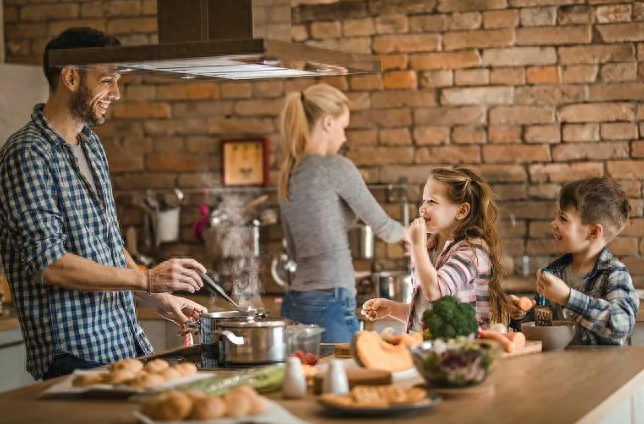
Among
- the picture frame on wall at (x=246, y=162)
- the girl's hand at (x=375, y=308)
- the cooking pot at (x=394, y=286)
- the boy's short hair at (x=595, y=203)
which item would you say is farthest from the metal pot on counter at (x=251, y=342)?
the picture frame on wall at (x=246, y=162)

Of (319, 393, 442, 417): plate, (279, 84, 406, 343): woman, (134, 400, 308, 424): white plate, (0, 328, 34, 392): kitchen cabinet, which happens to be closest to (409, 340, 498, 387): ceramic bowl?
(319, 393, 442, 417): plate

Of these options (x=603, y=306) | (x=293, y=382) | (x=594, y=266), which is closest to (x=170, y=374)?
(x=293, y=382)

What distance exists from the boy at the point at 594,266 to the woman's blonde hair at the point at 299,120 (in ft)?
4.71

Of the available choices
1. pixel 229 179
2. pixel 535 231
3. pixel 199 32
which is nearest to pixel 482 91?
pixel 535 231

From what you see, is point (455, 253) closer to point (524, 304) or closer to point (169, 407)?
point (524, 304)

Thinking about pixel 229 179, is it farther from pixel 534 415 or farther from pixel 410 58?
pixel 534 415

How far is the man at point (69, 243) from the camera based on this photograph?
121 inches

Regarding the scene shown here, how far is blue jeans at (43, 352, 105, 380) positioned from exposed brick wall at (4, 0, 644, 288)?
2487 millimetres

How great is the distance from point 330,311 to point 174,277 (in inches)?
61.9

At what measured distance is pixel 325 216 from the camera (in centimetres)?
462

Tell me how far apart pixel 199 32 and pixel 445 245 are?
3.66 ft

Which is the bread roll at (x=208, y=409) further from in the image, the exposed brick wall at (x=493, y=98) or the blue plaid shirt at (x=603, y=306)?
the exposed brick wall at (x=493, y=98)

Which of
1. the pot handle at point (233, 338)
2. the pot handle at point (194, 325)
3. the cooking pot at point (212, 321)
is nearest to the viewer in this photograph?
the pot handle at point (233, 338)

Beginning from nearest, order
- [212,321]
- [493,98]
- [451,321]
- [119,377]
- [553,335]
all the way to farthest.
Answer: [119,377] < [451,321] < [212,321] < [553,335] < [493,98]
